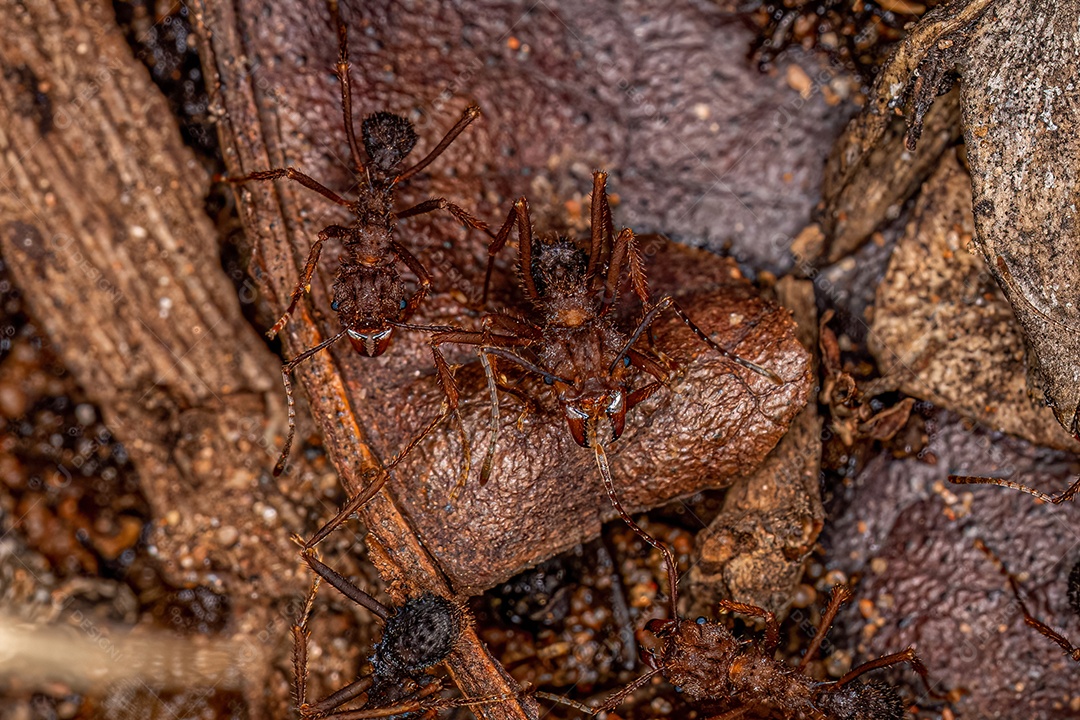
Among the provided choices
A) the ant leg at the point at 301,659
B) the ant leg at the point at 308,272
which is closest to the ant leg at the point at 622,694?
the ant leg at the point at 301,659

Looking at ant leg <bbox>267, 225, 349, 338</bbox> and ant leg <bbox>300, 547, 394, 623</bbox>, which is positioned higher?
ant leg <bbox>267, 225, 349, 338</bbox>

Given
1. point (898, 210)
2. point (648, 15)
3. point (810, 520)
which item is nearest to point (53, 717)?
point (810, 520)

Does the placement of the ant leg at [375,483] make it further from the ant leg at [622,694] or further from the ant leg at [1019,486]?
the ant leg at [1019,486]

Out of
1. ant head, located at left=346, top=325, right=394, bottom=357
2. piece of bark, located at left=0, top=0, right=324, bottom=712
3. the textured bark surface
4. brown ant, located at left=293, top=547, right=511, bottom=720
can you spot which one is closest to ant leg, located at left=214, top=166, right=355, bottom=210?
ant head, located at left=346, top=325, right=394, bottom=357

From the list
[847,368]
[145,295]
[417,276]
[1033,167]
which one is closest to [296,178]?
[417,276]

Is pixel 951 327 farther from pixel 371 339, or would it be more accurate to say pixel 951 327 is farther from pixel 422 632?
pixel 422 632

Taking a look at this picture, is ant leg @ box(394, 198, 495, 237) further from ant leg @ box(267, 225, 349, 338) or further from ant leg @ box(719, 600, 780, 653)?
ant leg @ box(719, 600, 780, 653)

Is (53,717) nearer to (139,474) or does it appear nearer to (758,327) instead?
(139,474)
